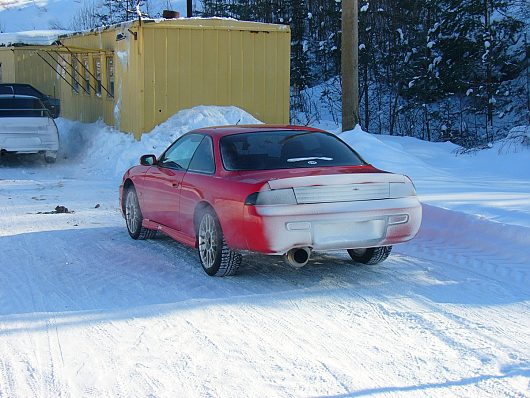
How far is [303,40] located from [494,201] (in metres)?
23.6

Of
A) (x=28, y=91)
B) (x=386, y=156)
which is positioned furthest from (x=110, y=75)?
(x=386, y=156)

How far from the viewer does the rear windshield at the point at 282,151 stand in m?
6.68

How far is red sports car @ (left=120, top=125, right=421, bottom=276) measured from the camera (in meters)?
5.93

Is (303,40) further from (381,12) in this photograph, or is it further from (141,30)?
(141,30)

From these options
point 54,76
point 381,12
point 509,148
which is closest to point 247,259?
point 509,148

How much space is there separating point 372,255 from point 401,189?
0.81 meters

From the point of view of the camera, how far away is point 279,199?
5.93 m

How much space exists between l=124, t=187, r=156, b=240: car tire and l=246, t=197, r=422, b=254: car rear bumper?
2.56 meters

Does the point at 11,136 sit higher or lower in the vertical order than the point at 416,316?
higher

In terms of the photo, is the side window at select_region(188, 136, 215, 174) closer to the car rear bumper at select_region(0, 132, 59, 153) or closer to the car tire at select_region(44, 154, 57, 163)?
the car rear bumper at select_region(0, 132, 59, 153)

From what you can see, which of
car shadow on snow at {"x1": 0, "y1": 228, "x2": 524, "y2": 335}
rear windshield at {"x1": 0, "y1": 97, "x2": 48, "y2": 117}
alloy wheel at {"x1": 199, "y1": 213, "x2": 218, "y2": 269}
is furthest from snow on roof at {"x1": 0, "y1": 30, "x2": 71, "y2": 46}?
alloy wheel at {"x1": 199, "y1": 213, "x2": 218, "y2": 269}

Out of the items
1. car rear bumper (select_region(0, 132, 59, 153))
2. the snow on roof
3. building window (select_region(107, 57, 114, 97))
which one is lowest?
car rear bumper (select_region(0, 132, 59, 153))

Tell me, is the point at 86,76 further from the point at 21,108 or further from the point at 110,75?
the point at 21,108

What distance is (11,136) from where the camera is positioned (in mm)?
15758
